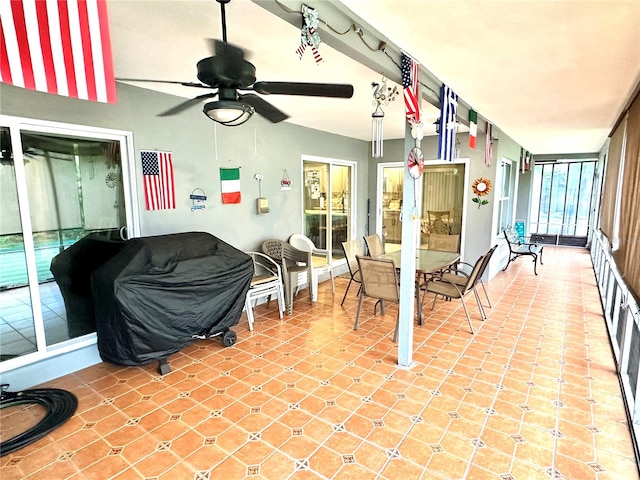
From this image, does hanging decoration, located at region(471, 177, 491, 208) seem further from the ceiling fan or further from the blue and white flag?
the ceiling fan

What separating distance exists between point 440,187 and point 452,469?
5231 mm

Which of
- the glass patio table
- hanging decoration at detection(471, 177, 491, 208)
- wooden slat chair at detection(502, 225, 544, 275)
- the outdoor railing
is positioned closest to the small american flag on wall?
the glass patio table

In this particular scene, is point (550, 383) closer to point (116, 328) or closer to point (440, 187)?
point (116, 328)

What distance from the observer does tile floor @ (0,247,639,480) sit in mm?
1984

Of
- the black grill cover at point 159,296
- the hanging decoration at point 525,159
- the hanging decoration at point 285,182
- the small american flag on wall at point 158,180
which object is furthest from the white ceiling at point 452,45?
the hanging decoration at point 525,159

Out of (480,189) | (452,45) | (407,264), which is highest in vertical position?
(452,45)

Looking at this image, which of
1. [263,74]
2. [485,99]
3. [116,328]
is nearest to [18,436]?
[116,328]

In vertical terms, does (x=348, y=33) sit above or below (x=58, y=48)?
above

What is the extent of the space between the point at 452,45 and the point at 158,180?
291 cm

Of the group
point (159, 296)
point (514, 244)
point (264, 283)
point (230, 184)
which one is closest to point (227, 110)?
point (159, 296)

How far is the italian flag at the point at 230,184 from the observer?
4.17 meters

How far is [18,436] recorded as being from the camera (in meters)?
2.22

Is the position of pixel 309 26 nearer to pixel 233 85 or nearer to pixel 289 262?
pixel 233 85

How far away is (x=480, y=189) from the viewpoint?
5.62 meters
